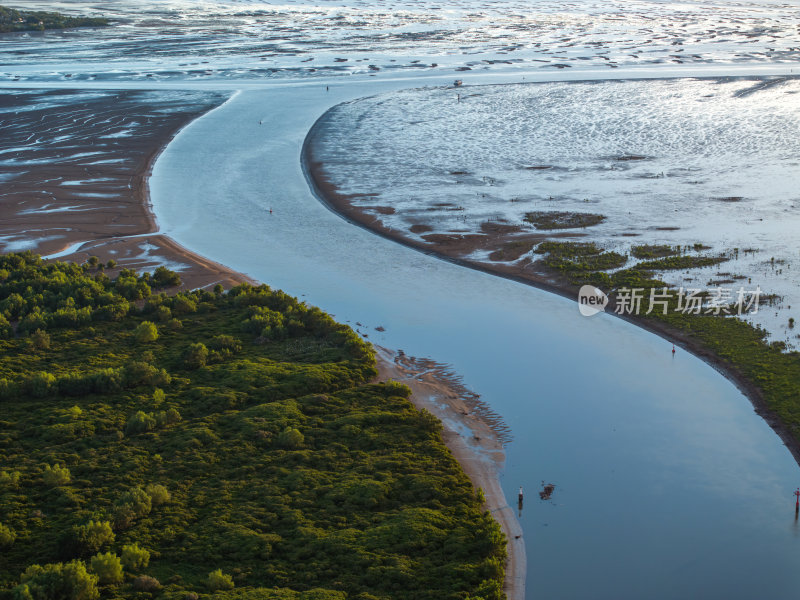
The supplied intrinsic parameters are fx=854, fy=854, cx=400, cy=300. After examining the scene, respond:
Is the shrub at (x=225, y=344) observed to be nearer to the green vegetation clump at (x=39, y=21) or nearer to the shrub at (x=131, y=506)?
the shrub at (x=131, y=506)

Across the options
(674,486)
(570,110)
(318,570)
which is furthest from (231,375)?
(570,110)

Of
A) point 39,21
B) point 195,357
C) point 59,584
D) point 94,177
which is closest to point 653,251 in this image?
point 195,357

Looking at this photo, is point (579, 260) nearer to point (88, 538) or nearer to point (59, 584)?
point (88, 538)

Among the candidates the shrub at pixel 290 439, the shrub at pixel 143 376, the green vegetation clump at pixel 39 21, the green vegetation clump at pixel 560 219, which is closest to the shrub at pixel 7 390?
the shrub at pixel 143 376

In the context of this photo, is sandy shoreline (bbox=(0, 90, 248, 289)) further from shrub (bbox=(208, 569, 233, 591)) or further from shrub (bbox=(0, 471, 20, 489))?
shrub (bbox=(208, 569, 233, 591))

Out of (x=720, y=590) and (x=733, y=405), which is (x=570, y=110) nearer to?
(x=733, y=405)

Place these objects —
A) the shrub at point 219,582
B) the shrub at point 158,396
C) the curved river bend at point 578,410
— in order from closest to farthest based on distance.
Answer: the shrub at point 219,582 < the curved river bend at point 578,410 < the shrub at point 158,396
